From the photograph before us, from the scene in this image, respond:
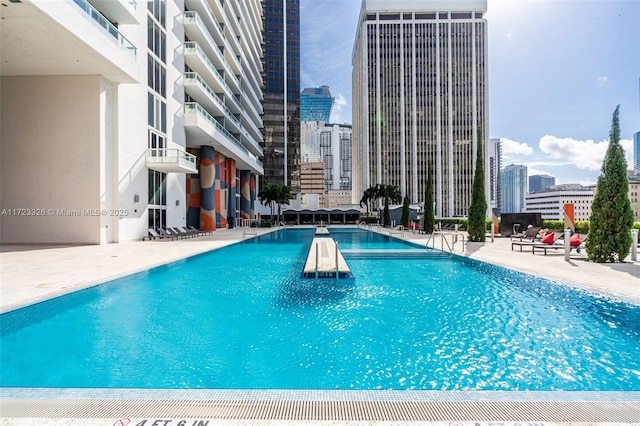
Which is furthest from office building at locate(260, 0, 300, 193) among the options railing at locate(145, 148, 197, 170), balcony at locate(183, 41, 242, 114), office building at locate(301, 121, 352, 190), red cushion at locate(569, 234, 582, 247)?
office building at locate(301, 121, 352, 190)

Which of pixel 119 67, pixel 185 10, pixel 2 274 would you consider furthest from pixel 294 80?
pixel 2 274

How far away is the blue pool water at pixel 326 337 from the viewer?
3.24m

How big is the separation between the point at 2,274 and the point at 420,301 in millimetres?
9676

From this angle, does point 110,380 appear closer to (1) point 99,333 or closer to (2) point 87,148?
(1) point 99,333

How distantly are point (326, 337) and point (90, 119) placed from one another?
16.3 m

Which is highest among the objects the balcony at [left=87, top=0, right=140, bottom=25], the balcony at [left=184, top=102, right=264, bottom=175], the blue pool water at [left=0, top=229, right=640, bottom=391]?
the balcony at [left=87, top=0, right=140, bottom=25]

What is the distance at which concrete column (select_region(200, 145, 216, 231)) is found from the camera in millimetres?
27844

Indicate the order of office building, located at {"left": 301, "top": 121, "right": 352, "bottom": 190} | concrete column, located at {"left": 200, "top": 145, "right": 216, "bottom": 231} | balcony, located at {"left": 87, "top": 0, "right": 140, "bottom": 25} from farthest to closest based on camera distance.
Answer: office building, located at {"left": 301, "top": 121, "right": 352, "bottom": 190} → concrete column, located at {"left": 200, "top": 145, "right": 216, "bottom": 231} → balcony, located at {"left": 87, "top": 0, "right": 140, "bottom": 25}

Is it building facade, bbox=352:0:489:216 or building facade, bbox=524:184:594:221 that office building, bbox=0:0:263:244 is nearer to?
building facade, bbox=352:0:489:216

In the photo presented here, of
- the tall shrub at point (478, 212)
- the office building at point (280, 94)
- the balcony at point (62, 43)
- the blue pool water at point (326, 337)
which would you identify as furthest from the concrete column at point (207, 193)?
the office building at point (280, 94)

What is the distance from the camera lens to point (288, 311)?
5.46m

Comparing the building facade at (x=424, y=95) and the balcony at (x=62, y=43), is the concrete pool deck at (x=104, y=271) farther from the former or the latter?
the building facade at (x=424, y=95)

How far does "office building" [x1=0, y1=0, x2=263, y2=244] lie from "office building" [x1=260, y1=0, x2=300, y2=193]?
40352 millimetres

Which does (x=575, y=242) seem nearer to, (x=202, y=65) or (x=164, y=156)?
(x=164, y=156)
